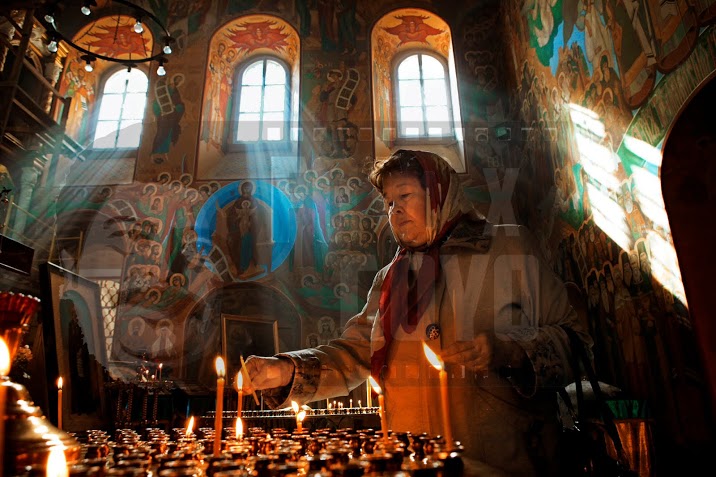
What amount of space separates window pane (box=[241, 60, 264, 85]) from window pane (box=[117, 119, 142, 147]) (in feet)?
8.99

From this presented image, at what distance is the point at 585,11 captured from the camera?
18.0 feet

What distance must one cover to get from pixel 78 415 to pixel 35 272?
535 cm

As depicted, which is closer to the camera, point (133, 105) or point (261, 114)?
point (261, 114)

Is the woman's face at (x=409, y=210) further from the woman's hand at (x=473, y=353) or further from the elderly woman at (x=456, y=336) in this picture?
the woman's hand at (x=473, y=353)

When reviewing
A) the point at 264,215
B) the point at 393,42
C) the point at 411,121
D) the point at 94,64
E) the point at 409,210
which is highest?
the point at 393,42

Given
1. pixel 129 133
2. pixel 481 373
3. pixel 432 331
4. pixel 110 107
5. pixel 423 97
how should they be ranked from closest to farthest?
1. pixel 481 373
2. pixel 432 331
3. pixel 423 97
4. pixel 129 133
5. pixel 110 107

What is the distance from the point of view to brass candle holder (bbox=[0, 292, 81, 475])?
2.44 feet

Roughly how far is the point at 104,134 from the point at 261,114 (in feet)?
12.3

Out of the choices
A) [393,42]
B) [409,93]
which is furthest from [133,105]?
[409,93]

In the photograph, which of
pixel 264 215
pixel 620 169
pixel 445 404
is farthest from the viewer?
pixel 264 215

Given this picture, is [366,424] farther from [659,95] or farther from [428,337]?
[659,95]

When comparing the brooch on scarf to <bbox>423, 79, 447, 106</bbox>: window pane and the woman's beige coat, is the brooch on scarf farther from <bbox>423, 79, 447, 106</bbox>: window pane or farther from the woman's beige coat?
<bbox>423, 79, 447, 106</bbox>: window pane

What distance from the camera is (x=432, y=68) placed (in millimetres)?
11023

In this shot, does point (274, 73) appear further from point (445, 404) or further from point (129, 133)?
point (445, 404)
